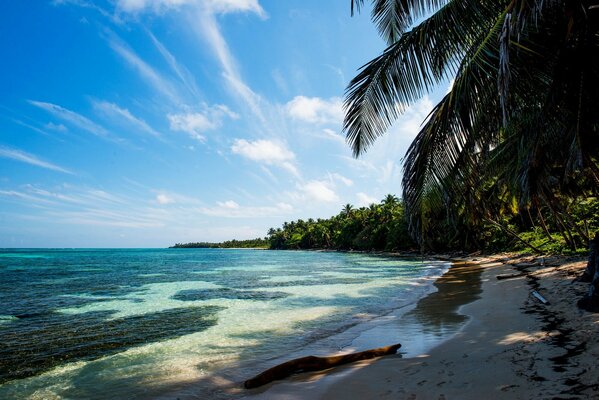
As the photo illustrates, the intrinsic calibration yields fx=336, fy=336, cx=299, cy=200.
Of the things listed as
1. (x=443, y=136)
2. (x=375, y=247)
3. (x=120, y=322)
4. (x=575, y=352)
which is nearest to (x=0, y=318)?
(x=120, y=322)

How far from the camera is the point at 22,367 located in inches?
228

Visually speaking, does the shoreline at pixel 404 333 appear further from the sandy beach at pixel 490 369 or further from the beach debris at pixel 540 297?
the beach debris at pixel 540 297

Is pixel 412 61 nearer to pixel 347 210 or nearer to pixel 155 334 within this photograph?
pixel 155 334

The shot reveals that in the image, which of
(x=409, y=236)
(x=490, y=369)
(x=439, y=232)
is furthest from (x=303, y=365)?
(x=439, y=232)

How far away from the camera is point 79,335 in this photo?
8016 millimetres

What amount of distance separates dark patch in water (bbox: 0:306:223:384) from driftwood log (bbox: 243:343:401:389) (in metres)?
3.86

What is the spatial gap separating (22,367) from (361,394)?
19.4ft

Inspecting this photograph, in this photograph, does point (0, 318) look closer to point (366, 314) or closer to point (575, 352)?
point (366, 314)

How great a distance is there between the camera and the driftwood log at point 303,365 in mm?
4332

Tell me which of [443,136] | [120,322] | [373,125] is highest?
[373,125]

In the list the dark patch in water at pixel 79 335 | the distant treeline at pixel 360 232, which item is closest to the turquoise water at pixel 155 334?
the dark patch in water at pixel 79 335

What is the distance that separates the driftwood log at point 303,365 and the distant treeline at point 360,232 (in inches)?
1007

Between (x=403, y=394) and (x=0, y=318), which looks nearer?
(x=403, y=394)

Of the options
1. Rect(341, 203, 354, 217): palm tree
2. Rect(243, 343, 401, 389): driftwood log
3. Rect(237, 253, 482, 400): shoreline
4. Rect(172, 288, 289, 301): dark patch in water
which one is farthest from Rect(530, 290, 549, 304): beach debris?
Rect(341, 203, 354, 217): palm tree
